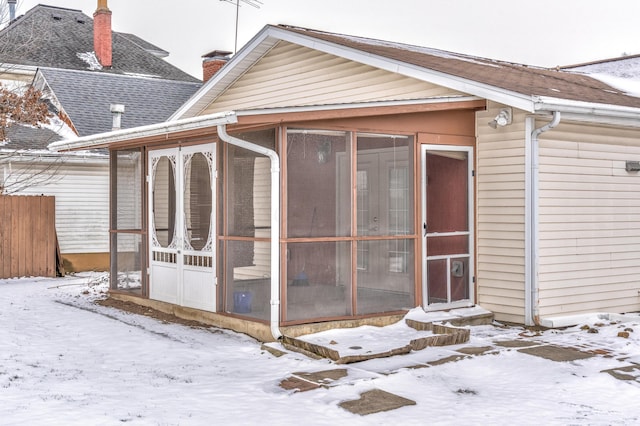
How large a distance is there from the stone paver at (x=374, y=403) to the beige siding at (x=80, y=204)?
1185 centimetres

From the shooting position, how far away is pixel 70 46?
27031mm

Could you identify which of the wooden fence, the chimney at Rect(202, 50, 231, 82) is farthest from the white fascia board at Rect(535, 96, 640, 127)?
the chimney at Rect(202, 50, 231, 82)

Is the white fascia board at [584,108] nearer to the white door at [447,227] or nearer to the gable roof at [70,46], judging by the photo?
the white door at [447,227]

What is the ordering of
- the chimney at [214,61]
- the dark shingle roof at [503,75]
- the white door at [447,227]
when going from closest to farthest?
the white door at [447,227]
the dark shingle roof at [503,75]
the chimney at [214,61]

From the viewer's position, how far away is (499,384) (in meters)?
6.13

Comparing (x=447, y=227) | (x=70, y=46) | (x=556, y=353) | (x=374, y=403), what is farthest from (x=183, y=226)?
(x=70, y=46)

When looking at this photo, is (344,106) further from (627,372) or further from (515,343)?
(627,372)

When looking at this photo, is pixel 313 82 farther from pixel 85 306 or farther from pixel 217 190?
pixel 85 306

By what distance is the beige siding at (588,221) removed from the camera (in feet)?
28.7

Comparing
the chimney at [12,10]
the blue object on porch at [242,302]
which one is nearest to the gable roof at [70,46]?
the chimney at [12,10]

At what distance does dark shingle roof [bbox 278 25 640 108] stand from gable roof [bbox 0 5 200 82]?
52.0 feet

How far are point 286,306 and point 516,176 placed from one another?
127 inches

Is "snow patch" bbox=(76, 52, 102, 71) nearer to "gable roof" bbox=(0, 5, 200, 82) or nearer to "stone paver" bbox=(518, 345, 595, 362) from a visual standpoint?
"gable roof" bbox=(0, 5, 200, 82)

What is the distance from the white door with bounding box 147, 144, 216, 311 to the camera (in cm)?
886
